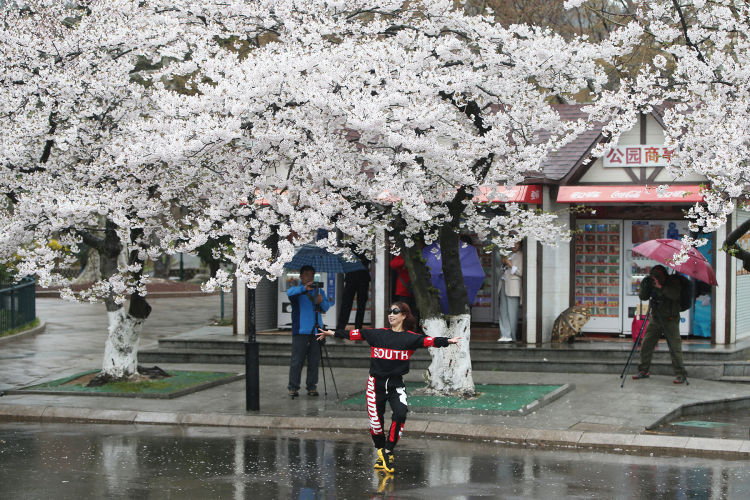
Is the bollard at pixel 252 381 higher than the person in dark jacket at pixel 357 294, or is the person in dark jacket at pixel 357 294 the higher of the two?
the person in dark jacket at pixel 357 294

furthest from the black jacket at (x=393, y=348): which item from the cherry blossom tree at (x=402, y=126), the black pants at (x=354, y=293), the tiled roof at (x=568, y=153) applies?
the black pants at (x=354, y=293)

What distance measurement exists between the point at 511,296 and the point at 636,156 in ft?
11.3

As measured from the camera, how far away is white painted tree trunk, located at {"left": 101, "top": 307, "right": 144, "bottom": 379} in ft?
46.8

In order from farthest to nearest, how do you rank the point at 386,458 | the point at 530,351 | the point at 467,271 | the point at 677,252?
the point at 530,351 < the point at 467,271 < the point at 677,252 < the point at 386,458

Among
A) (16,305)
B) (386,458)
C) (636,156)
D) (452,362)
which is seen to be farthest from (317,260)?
(16,305)

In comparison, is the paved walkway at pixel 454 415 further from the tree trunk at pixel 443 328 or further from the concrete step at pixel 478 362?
the tree trunk at pixel 443 328

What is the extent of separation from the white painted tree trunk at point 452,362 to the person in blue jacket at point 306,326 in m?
1.61

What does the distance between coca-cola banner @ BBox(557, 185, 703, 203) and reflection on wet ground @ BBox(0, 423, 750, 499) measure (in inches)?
270

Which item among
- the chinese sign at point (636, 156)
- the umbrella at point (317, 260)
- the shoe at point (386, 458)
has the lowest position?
the shoe at point (386, 458)

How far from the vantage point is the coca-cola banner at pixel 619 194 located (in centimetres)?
1614

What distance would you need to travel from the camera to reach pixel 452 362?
13.2m

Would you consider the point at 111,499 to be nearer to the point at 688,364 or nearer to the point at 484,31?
the point at 484,31

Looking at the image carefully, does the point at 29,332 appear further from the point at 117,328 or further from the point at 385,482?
the point at 385,482

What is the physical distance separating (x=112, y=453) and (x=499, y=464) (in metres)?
4.24
